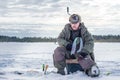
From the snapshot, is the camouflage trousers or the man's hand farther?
the man's hand

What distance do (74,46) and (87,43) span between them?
32 centimetres

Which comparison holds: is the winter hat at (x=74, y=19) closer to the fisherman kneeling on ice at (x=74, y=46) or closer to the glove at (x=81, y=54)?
the fisherman kneeling on ice at (x=74, y=46)

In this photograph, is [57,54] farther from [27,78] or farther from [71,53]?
[27,78]

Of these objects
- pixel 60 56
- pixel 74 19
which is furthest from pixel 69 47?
pixel 74 19

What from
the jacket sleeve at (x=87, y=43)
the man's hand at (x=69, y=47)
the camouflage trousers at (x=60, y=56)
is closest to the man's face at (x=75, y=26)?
the jacket sleeve at (x=87, y=43)

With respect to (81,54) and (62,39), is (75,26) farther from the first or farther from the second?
(81,54)

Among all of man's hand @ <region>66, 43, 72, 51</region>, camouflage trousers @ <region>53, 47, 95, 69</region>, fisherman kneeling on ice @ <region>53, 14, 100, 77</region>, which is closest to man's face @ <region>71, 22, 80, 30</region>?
fisherman kneeling on ice @ <region>53, 14, 100, 77</region>

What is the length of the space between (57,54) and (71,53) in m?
0.35

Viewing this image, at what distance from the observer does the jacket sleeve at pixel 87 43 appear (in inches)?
352

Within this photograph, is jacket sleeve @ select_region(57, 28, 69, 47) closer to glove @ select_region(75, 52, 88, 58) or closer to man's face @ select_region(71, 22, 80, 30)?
man's face @ select_region(71, 22, 80, 30)

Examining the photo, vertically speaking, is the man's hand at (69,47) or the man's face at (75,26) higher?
the man's face at (75,26)

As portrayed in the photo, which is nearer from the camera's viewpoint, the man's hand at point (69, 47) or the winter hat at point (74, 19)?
the winter hat at point (74, 19)

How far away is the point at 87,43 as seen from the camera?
9.02 meters

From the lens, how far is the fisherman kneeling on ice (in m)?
8.95
